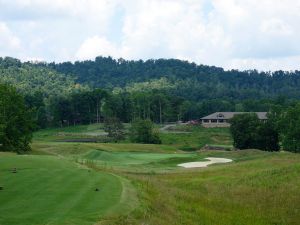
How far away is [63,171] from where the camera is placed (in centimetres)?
3191

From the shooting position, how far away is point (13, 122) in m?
64.1

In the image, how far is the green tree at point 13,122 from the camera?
6244cm

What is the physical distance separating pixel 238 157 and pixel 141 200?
46807 millimetres

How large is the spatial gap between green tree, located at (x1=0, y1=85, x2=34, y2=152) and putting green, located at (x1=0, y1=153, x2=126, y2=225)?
3024 cm

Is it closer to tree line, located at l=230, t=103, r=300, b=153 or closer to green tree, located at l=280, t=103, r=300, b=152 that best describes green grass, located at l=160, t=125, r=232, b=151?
tree line, located at l=230, t=103, r=300, b=153

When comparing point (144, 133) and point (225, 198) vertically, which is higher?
point (144, 133)

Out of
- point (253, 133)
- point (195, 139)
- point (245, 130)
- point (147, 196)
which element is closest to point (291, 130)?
point (253, 133)

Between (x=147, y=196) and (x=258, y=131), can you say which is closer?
(x=147, y=196)

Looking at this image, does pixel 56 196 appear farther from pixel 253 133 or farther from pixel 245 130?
pixel 245 130

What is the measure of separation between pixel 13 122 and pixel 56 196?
43910 millimetres

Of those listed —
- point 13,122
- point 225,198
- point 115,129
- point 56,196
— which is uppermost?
point 13,122

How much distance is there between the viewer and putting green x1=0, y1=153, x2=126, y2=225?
58.4ft

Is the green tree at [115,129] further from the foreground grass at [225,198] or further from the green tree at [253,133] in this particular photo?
the foreground grass at [225,198]

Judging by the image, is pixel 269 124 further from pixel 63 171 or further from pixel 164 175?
pixel 63 171
